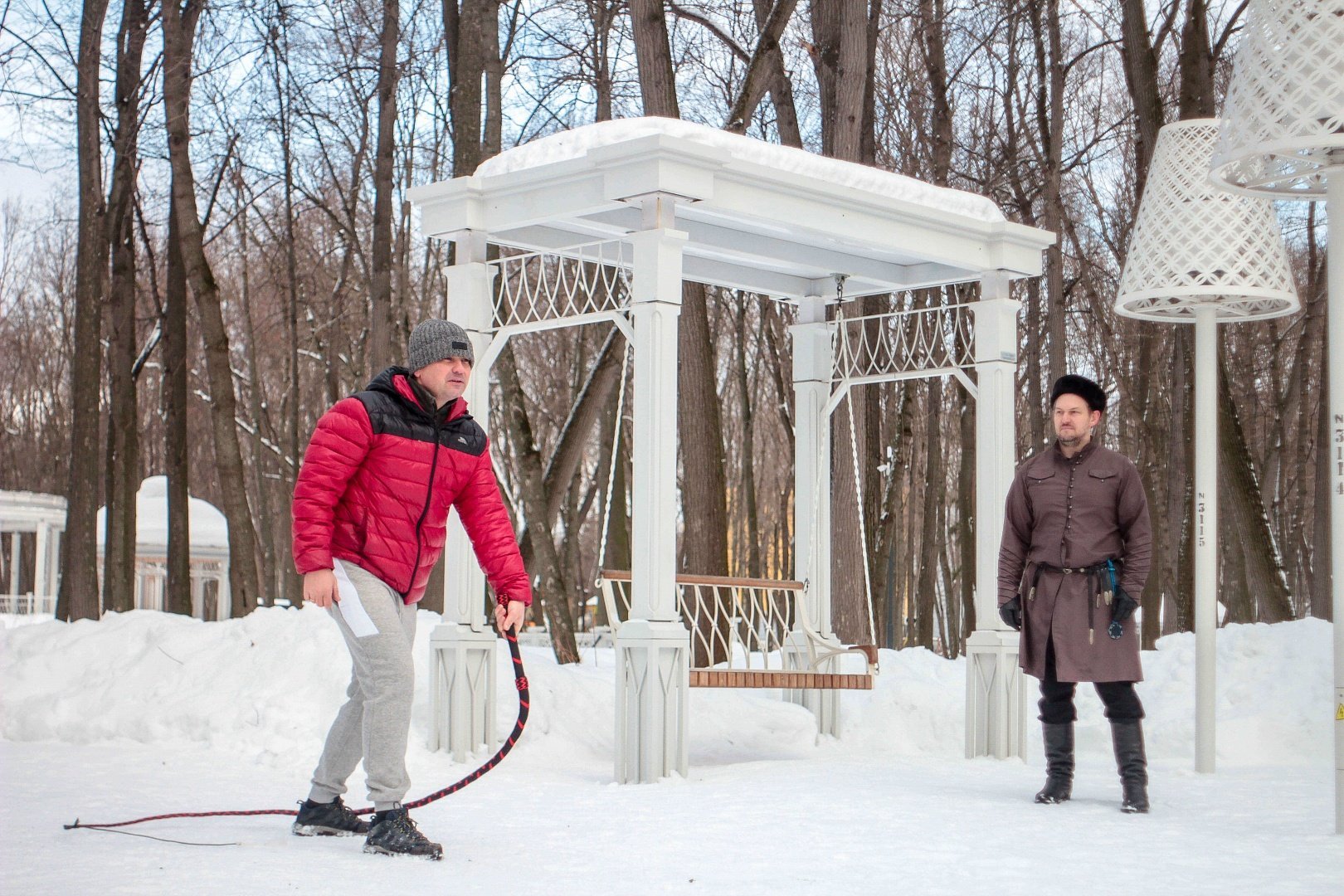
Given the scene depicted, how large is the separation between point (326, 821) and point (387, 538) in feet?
3.41

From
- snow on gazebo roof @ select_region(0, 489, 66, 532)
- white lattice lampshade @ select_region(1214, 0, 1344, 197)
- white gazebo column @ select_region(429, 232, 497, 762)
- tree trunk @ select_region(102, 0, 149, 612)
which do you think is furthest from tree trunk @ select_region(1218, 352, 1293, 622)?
snow on gazebo roof @ select_region(0, 489, 66, 532)

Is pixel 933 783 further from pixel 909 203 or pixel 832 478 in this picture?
pixel 832 478

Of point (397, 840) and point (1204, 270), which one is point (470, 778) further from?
point (1204, 270)

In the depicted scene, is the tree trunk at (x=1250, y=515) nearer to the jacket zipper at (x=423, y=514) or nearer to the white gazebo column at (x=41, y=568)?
the jacket zipper at (x=423, y=514)

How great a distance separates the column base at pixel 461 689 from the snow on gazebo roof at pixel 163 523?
23.6 metres

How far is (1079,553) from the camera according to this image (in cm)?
654

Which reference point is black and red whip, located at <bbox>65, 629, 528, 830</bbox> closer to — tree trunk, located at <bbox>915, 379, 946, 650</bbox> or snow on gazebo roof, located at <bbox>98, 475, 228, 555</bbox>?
tree trunk, located at <bbox>915, 379, 946, 650</bbox>

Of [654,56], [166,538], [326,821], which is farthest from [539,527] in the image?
[166,538]

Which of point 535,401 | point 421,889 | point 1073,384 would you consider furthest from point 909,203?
point 535,401

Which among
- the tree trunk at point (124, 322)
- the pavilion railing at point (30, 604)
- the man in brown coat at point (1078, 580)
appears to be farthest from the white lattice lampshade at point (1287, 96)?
the pavilion railing at point (30, 604)

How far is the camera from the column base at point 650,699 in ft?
24.3

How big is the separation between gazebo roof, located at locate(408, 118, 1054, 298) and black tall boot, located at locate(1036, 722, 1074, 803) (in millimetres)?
2979

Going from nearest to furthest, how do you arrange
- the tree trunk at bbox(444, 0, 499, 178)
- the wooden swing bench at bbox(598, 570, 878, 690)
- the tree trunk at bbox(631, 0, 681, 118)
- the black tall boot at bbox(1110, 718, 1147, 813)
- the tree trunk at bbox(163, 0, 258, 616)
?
1. the black tall boot at bbox(1110, 718, 1147, 813)
2. the wooden swing bench at bbox(598, 570, 878, 690)
3. the tree trunk at bbox(444, 0, 499, 178)
4. the tree trunk at bbox(631, 0, 681, 118)
5. the tree trunk at bbox(163, 0, 258, 616)

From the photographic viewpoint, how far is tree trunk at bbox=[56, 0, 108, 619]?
1369 centimetres
